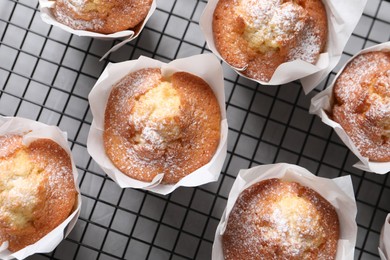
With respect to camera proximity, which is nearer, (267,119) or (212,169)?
(212,169)

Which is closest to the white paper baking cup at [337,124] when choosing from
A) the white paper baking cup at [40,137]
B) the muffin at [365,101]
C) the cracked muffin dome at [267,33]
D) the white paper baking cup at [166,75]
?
the muffin at [365,101]

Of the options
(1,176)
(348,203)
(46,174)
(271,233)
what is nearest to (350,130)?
(348,203)

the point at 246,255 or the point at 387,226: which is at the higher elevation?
the point at 387,226

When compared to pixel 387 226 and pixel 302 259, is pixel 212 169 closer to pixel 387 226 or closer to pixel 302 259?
pixel 302 259

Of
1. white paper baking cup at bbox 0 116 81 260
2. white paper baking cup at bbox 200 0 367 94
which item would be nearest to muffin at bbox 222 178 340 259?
white paper baking cup at bbox 200 0 367 94

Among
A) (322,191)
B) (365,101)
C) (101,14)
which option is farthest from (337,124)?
(101,14)

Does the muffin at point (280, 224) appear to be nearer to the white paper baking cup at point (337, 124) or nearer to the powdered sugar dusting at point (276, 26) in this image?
the white paper baking cup at point (337, 124)
